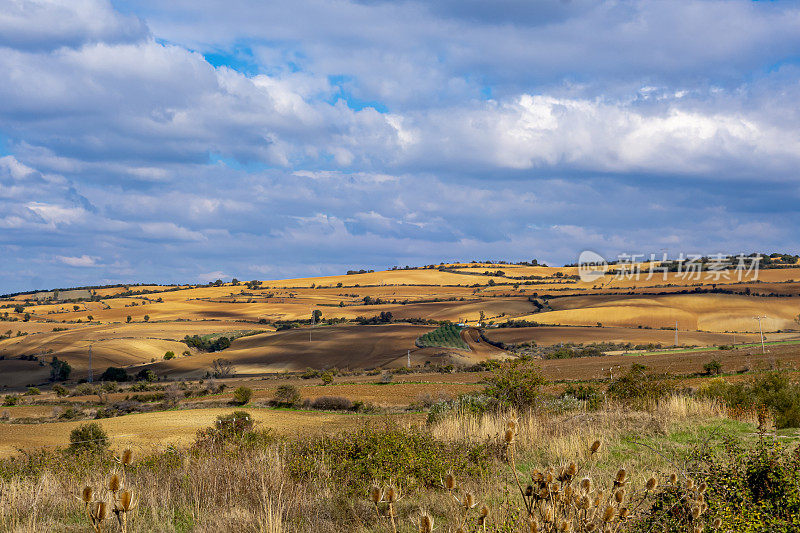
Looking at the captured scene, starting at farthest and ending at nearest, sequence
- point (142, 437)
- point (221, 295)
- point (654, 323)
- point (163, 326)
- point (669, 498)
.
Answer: point (221, 295) → point (163, 326) → point (654, 323) → point (142, 437) → point (669, 498)

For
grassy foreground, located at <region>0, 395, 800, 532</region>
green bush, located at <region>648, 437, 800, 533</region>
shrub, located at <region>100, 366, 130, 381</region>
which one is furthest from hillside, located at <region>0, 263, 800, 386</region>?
green bush, located at <region>648, 437, 800, 533</region>

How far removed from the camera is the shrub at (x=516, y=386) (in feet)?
59.8

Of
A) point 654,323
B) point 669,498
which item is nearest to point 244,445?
point 669,498

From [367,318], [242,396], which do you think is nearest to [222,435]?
[242,396]

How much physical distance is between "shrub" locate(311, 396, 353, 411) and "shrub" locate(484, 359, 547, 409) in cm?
2096

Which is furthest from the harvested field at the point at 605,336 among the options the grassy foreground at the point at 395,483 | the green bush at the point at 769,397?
the grassy foreground at the point at 395,483

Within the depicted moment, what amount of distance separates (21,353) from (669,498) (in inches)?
3596

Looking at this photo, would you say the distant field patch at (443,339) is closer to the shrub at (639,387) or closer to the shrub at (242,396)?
the shrub at (242,396)

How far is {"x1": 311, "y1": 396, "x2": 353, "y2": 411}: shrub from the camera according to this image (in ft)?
127

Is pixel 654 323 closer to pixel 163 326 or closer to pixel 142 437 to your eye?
pixel 163 326

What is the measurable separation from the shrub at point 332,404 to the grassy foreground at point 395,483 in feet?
81.0

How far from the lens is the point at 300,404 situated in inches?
1602

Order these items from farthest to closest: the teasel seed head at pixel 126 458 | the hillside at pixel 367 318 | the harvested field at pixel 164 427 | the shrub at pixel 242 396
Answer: the hillside at pixel 367 318 < the shrub at pixel 242 396 < the harvested field at pixel 164 427 < the teasel seed head at pixel 126 458

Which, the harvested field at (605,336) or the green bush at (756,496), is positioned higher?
the green bush at (756,496)
